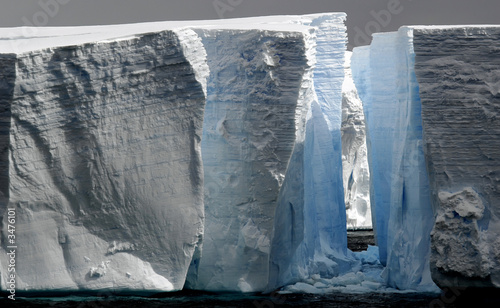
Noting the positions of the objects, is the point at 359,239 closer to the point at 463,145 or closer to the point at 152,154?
the point at 463,145

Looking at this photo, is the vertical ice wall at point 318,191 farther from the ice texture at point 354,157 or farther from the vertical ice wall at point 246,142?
the ice texture at point 354,157

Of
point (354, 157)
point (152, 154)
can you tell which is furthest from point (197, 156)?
point (354, 157)

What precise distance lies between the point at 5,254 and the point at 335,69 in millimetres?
5046

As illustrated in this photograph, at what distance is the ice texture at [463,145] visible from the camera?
7.42 metres

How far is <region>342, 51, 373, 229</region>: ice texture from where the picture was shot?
13363 mm

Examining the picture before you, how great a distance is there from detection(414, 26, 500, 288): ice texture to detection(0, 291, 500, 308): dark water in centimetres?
22

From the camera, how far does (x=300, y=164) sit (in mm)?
8414

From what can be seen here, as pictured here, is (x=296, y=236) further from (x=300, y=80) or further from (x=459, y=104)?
(x=459, y=104)

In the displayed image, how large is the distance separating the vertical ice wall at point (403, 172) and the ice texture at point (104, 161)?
2197mm

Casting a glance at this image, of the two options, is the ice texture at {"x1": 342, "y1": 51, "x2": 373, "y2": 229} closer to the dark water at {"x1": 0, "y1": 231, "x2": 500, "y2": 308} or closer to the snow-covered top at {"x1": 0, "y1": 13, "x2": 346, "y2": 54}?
the snow-covered top at {"x1": 0, "y1": 13, "x2": 346, "y2": 54}

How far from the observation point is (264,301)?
7.61 meters

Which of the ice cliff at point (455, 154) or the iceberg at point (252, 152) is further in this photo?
the iceberg at point (252, 152)
